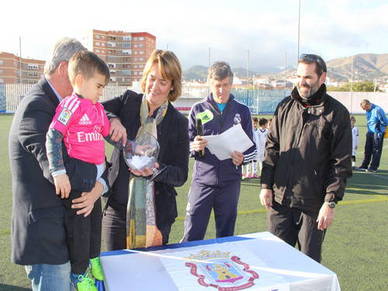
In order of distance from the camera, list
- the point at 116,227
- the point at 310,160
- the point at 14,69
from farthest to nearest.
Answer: the point at 14,69 < the point at 310,160 < the point at 116,227

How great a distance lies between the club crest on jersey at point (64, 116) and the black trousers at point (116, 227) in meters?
0.81

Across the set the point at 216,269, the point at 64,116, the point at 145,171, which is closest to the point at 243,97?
the point at 145,171

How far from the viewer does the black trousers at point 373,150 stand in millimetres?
8734

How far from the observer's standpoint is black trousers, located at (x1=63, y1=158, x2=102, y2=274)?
1614 millimetres

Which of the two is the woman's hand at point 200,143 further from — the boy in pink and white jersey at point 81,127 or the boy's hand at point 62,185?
the boy's hand at point 62,185

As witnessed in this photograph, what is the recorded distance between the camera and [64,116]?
1538mm

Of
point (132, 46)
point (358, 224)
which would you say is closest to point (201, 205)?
point (358, 224)

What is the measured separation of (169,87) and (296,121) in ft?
3.39

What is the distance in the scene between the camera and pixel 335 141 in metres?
2.50

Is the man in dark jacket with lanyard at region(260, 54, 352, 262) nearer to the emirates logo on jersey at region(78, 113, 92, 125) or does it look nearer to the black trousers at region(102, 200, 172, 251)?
the black trousers at region(102, 200, 172, 251)

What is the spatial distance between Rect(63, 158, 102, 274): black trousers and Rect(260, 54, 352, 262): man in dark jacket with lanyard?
156cm

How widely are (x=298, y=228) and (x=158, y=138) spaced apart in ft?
4.52

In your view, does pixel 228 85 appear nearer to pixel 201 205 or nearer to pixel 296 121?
pixel 296 121

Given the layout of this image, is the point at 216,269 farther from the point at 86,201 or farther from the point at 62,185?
the point at 62,185
